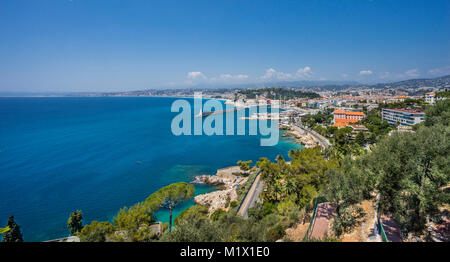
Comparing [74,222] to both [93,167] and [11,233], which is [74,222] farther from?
[93,167]

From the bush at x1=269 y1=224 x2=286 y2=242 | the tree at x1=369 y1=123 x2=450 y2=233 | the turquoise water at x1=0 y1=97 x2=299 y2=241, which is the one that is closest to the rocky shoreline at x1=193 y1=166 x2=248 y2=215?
the turquoise water at x1=0 y1=97 x2=299 y2=241

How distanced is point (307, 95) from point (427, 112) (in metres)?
87.7

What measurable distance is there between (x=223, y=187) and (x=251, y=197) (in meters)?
4.21

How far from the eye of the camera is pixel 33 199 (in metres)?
16.7

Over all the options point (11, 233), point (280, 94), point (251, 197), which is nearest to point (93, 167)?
point (11, 233)

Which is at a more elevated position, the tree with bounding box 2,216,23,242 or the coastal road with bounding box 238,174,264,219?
the tree with bounding box 2,216,23,242

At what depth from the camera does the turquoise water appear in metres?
15.2

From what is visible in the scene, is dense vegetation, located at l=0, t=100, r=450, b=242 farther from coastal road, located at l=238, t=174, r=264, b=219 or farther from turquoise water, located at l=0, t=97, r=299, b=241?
turquoise water, located at l=0, t=97, r=299, b=241

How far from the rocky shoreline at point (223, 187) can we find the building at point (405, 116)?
24.1 meters

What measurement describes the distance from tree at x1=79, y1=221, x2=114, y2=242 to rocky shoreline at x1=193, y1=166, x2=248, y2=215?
6480 mm

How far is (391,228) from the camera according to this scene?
6.03 m

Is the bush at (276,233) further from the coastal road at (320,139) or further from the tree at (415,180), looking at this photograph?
the coastal road at (320,139)
